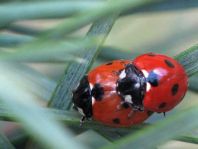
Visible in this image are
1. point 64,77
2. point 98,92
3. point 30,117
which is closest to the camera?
point 30,117

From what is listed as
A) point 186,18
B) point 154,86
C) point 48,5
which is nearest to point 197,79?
point 154,86

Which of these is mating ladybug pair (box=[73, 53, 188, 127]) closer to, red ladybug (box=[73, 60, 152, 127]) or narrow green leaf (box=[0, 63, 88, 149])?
red ladybug (box=[73, 60, 152, 127])

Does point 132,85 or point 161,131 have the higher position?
point 161,131

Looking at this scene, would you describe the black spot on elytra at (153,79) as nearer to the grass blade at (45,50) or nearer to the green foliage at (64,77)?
the green foliage at (64,77)

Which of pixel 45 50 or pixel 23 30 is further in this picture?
pixel 23 30

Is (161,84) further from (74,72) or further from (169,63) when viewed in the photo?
(74,72)

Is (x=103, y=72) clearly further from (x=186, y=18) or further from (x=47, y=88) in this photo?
(x=186, y=18)

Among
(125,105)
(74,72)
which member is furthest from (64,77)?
(125,105)
